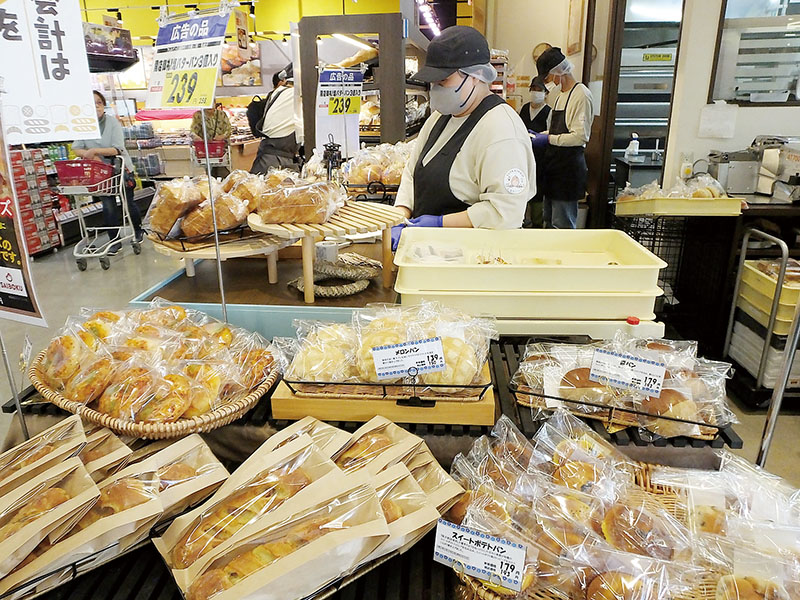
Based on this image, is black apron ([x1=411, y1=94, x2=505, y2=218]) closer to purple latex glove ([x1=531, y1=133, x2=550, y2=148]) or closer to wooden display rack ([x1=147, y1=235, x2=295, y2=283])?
wooden display rack ([x1=147, y1=235, x2=295, y2=283])

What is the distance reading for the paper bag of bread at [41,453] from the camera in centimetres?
103

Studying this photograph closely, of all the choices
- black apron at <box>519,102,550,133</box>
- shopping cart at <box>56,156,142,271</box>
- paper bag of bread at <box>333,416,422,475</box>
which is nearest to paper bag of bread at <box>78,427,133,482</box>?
paper bag of bread at <box>333,416,422,475</box>

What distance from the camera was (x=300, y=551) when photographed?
0.86 meters

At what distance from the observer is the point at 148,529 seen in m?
0.99

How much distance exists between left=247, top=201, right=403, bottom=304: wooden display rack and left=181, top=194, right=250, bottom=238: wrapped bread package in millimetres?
50

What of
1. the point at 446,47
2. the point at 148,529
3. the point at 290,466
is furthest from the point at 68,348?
the point at 446,47

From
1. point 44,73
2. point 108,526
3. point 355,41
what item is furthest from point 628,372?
point 355,41

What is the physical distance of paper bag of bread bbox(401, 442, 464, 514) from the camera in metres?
1.05

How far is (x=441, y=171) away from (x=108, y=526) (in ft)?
6.07

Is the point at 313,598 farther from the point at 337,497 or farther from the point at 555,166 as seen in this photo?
the point at 555,166

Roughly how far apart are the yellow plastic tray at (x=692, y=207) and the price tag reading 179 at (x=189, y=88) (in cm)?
268

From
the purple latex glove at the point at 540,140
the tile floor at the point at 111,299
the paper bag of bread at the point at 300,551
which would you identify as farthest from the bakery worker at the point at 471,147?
the purple latex glove at the point at 540,140

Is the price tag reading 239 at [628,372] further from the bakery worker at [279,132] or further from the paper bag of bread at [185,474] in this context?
the bakery worker at [279,132]

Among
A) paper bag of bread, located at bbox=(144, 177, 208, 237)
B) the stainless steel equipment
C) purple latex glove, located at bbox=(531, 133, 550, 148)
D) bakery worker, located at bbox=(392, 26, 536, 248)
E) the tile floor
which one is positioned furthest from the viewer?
purple latex glove, located at bbox=(531, 133, 550, 148)
